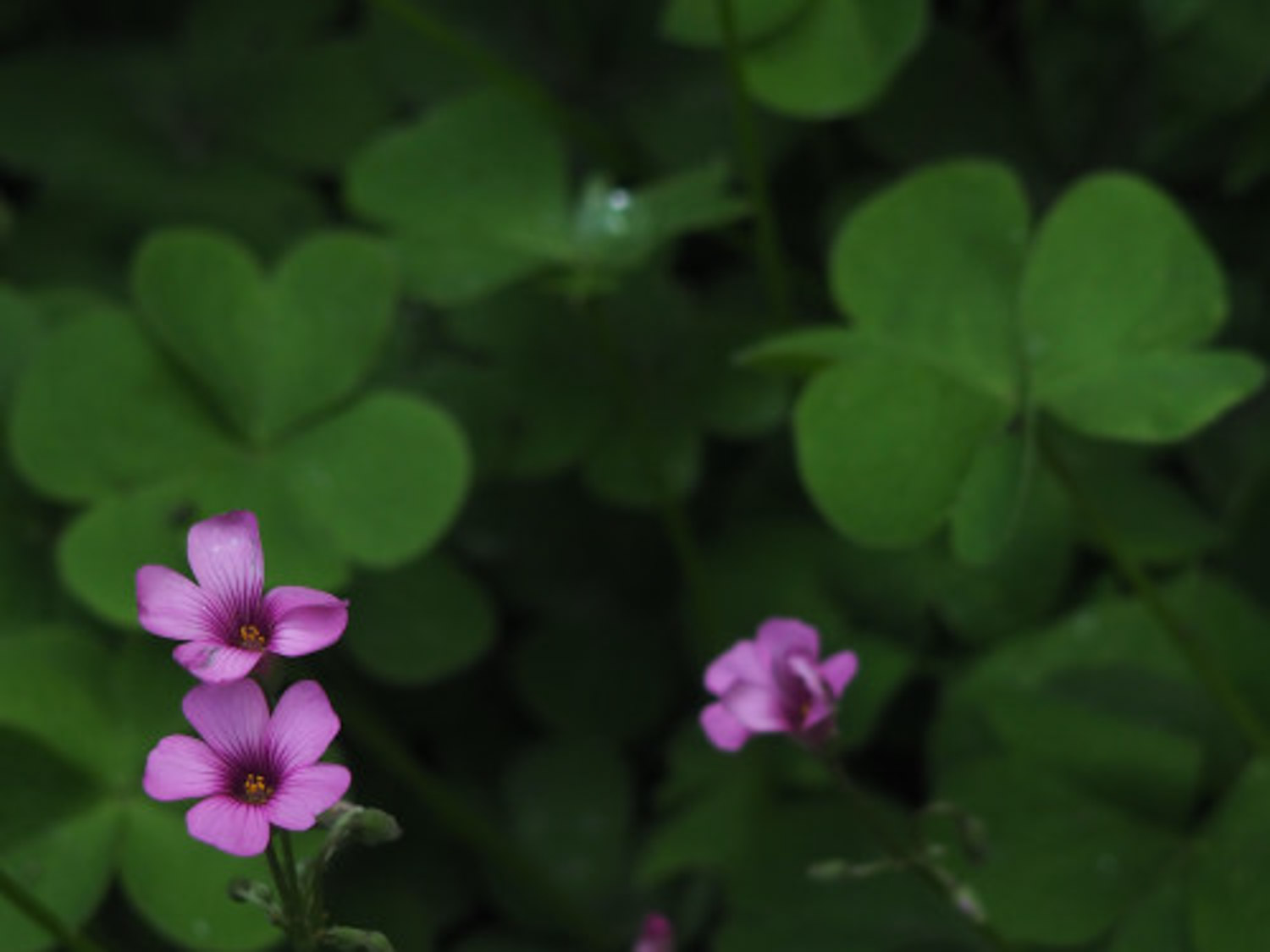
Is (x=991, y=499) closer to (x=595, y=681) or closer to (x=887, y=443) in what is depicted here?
(x=887, y=443)

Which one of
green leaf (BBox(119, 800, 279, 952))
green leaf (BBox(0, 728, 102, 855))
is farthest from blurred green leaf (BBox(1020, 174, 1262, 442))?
green leaf (BBox(0, 728, 102, 855))

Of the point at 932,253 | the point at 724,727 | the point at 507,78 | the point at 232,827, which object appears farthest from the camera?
the point at 507,78

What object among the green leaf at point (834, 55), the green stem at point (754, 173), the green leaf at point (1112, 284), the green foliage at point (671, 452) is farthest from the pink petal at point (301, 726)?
the green leaf at point (834, 55)

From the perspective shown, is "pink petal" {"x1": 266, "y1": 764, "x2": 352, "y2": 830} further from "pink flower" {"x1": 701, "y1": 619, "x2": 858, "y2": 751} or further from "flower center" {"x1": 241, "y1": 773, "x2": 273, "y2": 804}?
"pink flower" {"x1": 701, "y1": 619, "x2": 858, "y2": 751}

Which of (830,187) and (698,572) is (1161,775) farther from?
(830,187)

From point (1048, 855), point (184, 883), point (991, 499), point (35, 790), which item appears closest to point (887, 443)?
point (991, 499)

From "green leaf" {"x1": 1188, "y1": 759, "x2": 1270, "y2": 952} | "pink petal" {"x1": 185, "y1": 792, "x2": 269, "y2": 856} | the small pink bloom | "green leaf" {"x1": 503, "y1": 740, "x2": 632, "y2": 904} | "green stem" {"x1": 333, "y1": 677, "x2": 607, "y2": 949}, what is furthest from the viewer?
"green leaf" {"x1": 503, "y1": 740, "x2": 632, "y2": 904}
